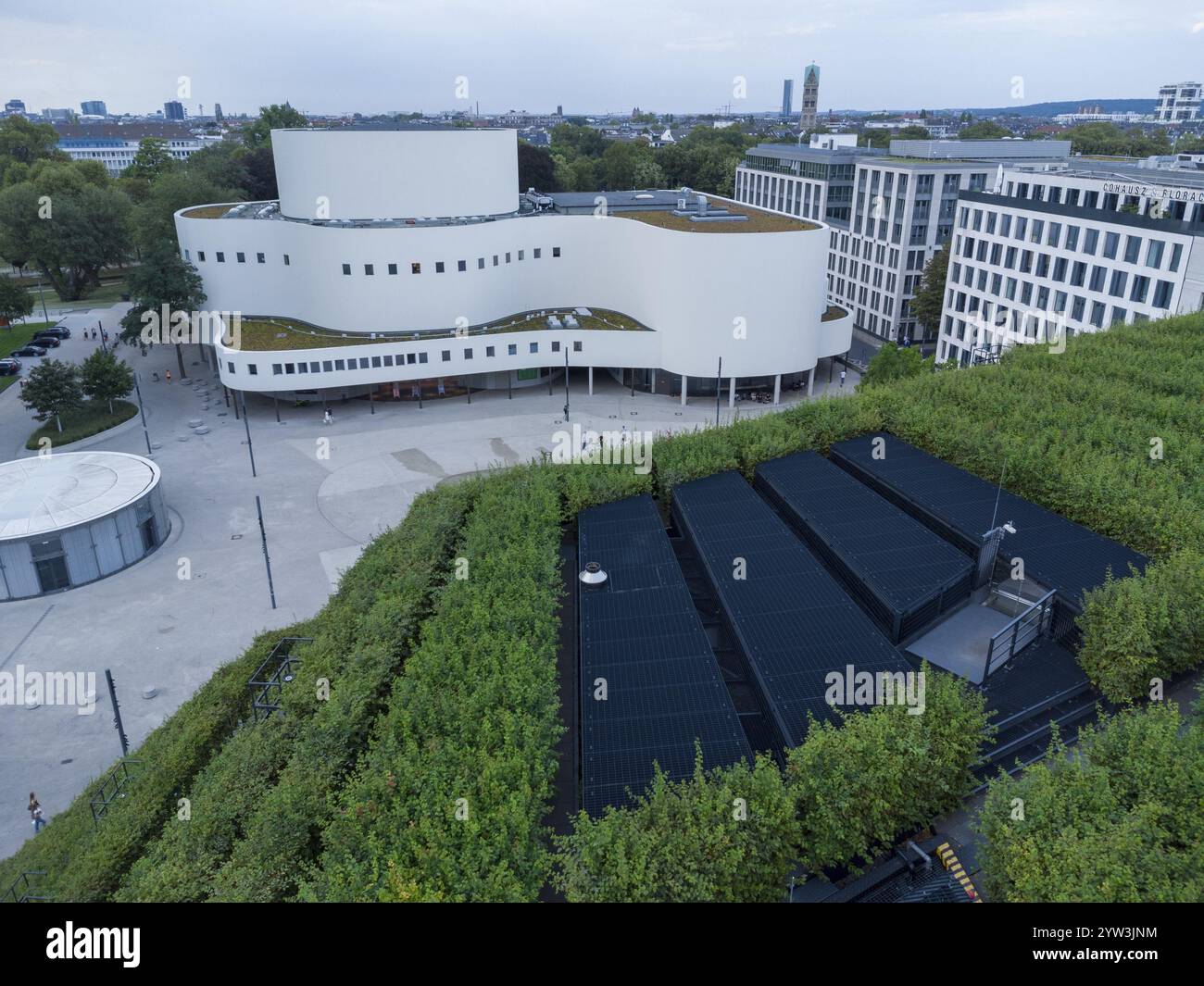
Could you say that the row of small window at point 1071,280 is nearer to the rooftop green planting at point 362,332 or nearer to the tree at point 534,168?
the rooftop green planting at point 362,332

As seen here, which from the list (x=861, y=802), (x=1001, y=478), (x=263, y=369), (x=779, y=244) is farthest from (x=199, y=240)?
(x=861, y=802)

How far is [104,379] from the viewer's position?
158ft

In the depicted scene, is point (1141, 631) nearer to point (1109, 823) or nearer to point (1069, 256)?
point (1109, 823)

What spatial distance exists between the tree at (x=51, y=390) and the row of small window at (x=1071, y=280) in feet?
207

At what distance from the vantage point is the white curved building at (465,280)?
50.4 m

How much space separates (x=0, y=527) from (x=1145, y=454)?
145 ft

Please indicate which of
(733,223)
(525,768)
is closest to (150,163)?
(733,223)

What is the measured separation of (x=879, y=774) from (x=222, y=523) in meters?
→ 33.2

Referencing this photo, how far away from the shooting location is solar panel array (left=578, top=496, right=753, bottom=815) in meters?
16.7

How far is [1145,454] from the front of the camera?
2791cm

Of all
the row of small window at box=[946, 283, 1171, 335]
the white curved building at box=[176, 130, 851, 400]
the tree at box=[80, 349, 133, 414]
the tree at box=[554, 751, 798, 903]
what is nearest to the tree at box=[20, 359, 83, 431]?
the tree at box=[80, 349, 133, 414]

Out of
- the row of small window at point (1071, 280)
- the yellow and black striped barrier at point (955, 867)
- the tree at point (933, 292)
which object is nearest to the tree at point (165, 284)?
the yellow and black striped barrier at point (955, 867)
